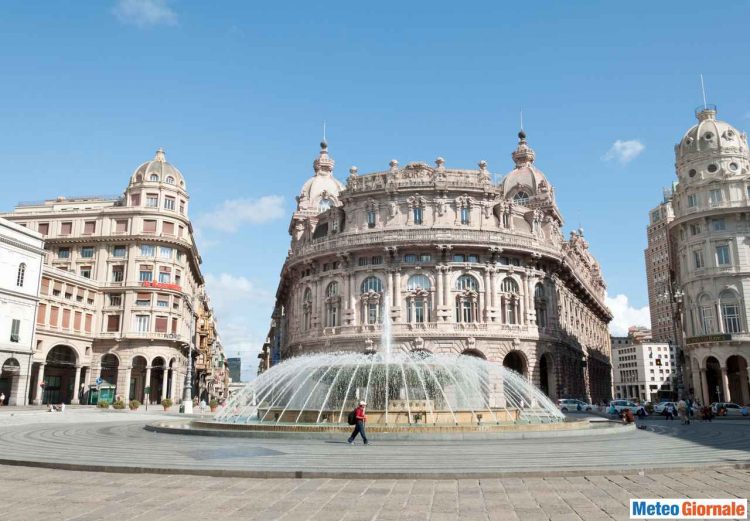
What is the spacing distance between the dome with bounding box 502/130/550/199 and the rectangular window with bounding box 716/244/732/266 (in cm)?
2347

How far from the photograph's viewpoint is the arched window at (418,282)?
50562 millimetres

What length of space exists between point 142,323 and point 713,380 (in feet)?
181

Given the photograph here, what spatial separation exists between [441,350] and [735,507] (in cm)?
4037

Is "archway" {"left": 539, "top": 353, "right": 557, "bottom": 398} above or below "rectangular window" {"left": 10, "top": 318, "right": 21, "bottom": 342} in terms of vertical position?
below

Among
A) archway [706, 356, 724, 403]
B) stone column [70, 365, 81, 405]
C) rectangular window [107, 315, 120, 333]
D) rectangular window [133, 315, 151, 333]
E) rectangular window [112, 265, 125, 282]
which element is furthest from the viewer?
rectangular window [112, 265, 125, 282]

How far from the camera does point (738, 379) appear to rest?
5559cm

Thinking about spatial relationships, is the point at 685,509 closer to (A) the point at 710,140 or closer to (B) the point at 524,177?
(A) the point at 710,140

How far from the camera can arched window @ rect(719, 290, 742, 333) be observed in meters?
50.9

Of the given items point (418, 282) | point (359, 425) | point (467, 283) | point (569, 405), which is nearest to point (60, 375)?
point (418, 282)

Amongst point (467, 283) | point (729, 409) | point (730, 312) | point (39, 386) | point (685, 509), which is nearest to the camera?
point (685, 509)

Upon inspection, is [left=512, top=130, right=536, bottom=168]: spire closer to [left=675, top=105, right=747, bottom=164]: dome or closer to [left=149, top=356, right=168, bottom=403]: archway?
[left=675, top=105, right=747, bottom=164]: dome

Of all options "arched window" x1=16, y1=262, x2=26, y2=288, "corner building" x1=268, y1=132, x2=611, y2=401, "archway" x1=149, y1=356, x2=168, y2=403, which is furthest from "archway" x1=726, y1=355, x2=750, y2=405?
"arched window" x1=16, y1=262, x2=26, y2=288

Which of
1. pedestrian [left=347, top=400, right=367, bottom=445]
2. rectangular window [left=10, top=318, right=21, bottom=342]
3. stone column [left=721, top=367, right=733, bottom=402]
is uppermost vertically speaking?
rectangular window [left=10, top=318, right=21, bottom=342]

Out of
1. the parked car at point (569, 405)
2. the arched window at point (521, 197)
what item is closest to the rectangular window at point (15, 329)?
the parked car at point (569, 405)
